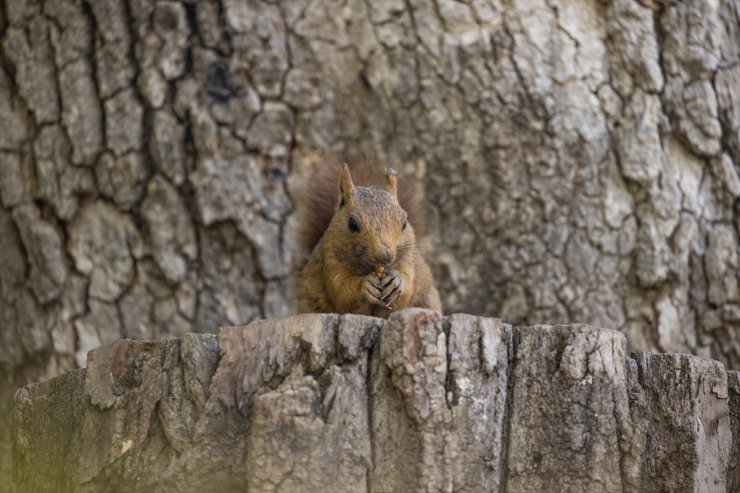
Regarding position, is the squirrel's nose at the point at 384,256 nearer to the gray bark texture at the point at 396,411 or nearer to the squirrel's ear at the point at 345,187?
the squirrel's ear at the point at 345,187

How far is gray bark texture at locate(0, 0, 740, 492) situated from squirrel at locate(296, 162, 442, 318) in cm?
37

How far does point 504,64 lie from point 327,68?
622mm

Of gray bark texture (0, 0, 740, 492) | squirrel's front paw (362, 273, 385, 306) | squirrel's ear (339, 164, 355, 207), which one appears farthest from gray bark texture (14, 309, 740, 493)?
gray bark texture (0, 0, 740, 492)

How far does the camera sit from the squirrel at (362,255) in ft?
9.37

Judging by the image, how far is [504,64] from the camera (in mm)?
3512

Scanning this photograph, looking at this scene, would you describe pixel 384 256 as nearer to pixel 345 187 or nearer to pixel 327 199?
pixel 345 187

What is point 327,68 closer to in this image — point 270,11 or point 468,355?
point 270,11

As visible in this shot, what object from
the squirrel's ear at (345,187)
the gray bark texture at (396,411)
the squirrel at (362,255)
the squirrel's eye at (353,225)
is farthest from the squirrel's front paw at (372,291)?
the gray bark texture at (396,411)

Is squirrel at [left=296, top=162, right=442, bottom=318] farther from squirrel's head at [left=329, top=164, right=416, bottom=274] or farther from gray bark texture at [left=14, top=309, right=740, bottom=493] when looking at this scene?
gray bark texture at [left=14, top=309, right=740, bottom=493]

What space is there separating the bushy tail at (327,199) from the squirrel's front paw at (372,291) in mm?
478

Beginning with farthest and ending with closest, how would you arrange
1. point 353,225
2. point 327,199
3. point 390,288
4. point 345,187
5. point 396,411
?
point 327,199 → point 345,187 → point 353,225 → point 390,288 → point 396,411

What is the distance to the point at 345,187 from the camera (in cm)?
304

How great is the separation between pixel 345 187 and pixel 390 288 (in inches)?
15.7

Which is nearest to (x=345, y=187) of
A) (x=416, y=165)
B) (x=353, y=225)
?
(x=353, y=225)
